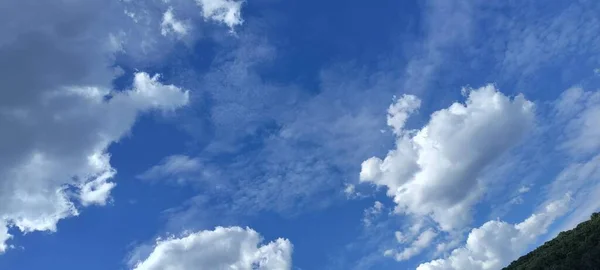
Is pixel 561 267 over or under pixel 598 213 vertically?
under

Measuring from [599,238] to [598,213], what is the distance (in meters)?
18.7

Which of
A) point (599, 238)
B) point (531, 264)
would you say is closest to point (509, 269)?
point (531, 264)

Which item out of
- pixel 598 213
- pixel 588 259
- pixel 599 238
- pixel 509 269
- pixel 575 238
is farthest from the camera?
pixel 509 269

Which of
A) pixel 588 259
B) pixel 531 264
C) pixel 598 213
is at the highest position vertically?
pixel 598 213

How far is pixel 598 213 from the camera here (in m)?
70.1

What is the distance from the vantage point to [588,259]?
49.9 metres

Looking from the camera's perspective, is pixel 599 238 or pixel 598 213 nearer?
pixel 599 238

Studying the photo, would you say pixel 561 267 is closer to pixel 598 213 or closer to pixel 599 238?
pixel 599 238

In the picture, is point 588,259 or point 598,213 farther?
point 598,213

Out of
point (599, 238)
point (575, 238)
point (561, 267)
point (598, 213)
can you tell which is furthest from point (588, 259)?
point (598, 213)

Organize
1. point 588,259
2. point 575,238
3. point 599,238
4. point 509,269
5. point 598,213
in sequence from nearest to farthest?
1. point 588,259
2. point 599,238
3. point 575,238
4. point 598,213
5. point 509,269

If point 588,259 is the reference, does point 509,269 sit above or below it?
above

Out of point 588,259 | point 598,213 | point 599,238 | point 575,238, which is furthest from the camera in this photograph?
point 598,213

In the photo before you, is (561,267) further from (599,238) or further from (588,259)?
(599,238)
